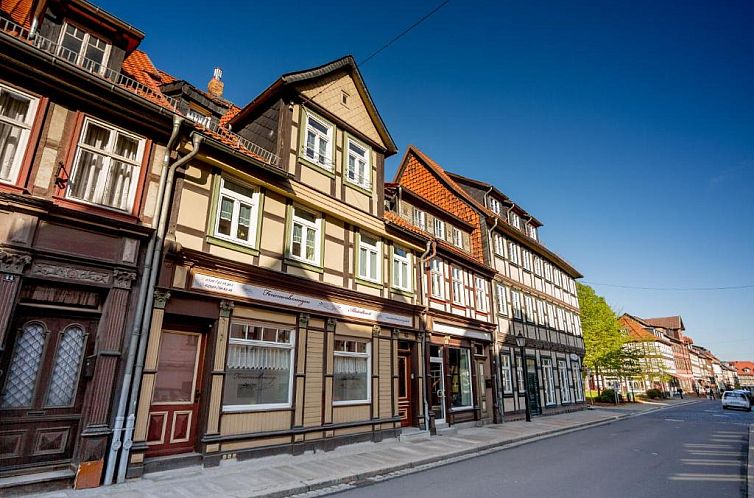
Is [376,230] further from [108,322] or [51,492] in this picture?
[51,492]

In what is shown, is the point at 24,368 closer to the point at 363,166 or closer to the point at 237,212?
the point at 237,212

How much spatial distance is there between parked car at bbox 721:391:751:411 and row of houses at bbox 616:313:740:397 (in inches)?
269

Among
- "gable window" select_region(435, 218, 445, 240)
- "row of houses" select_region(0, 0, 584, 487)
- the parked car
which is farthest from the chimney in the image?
the parked car

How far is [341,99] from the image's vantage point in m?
14.3

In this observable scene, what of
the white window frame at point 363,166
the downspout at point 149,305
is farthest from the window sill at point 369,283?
the downspout at point 149,305

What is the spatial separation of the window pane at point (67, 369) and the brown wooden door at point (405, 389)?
32.6 feet

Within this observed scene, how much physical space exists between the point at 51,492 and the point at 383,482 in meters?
5.87

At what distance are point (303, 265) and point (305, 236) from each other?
963 millimetres

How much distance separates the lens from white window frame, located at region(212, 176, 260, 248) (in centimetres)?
994

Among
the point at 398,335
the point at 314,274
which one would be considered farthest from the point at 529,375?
the point at 314,274

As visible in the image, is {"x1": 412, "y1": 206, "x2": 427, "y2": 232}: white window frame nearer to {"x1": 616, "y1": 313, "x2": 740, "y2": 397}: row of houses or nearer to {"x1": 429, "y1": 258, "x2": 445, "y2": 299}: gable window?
Result: {"x1": 429, "y1": 258, "x2": 445, "y2": 299}: gable window

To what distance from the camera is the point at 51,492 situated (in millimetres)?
6590

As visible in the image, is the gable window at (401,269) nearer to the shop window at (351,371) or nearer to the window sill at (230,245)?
the shop window at (351,371)

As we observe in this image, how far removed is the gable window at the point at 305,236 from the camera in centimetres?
1163
